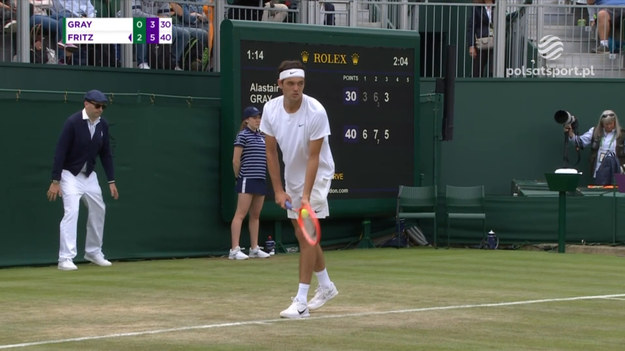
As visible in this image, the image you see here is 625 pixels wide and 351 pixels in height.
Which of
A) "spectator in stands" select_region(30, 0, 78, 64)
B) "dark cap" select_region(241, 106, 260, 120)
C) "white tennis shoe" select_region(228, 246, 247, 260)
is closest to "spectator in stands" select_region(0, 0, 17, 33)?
"spectator in stands" select_region(30, 0, 78, 64)

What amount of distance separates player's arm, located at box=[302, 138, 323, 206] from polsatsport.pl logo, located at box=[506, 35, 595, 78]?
12.6 meters

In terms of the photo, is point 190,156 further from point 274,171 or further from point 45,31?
point 274,171

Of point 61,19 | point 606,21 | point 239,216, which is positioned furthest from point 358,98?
point 606,21

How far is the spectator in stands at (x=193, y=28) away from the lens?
19250 millimetres

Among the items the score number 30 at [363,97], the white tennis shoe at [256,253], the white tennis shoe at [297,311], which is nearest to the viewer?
the white tennis shoe at [297,311]

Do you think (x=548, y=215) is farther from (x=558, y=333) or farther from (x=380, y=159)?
(x=558, y=333)

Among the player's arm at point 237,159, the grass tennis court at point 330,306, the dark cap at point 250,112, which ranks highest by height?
the dark cap at point 250,112

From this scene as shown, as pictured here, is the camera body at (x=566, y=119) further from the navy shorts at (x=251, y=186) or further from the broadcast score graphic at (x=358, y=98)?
the navy shorts at (x=251, y=186)

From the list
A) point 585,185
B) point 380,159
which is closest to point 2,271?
point 380,159

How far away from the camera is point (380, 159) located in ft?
61.3

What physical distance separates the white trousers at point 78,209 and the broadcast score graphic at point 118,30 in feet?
11.2

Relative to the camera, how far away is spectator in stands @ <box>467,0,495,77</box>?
72.0ft

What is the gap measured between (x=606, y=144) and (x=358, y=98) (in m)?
5.12

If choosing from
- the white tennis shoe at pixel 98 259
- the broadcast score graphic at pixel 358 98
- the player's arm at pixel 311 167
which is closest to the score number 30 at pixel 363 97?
the broadcast score graphic at pixel 358 98
